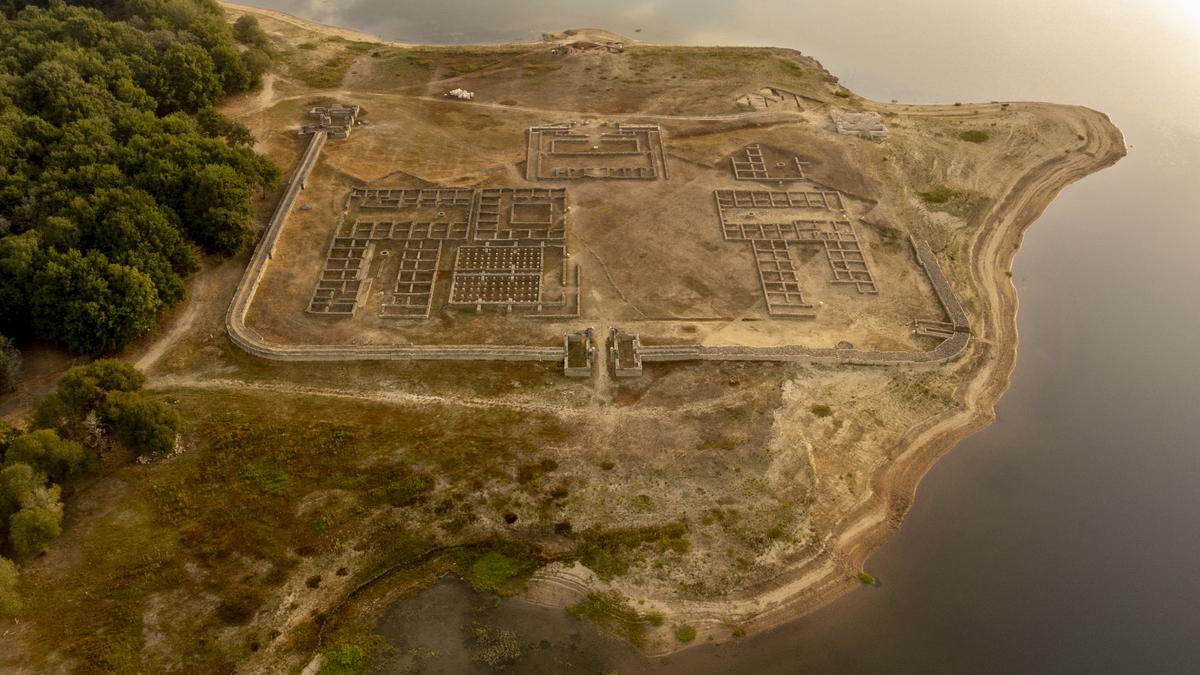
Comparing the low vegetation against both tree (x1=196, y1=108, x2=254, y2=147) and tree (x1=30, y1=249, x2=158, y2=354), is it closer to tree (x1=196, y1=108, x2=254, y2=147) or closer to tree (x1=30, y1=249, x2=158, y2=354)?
tree (x1=30, y1=249, x2=158, y2=354)

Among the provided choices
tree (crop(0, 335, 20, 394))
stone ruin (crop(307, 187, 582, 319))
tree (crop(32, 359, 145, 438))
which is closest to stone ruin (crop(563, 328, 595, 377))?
stone ruin (crop(307, 187, 582, 319))

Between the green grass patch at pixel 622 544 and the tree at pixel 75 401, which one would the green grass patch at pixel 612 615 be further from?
the tree at pixel 75 401

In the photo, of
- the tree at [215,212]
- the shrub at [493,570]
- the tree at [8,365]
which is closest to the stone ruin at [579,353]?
the shrub at [493,570]

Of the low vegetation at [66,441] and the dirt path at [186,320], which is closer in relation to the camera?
the low vegetation at [66,441]

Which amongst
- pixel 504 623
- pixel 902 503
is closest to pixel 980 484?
pixel 902 503

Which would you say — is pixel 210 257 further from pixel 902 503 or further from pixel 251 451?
pixel 902 503

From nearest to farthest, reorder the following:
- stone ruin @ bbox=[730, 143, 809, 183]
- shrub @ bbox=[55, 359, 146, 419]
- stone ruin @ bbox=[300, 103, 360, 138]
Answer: shrub @ bbox=[55, 359, 146, 419] → stone ruin @ bbox=[730, 143, 809, 183] → stone ruin @ bbox=[300, 103, 360, 138]
